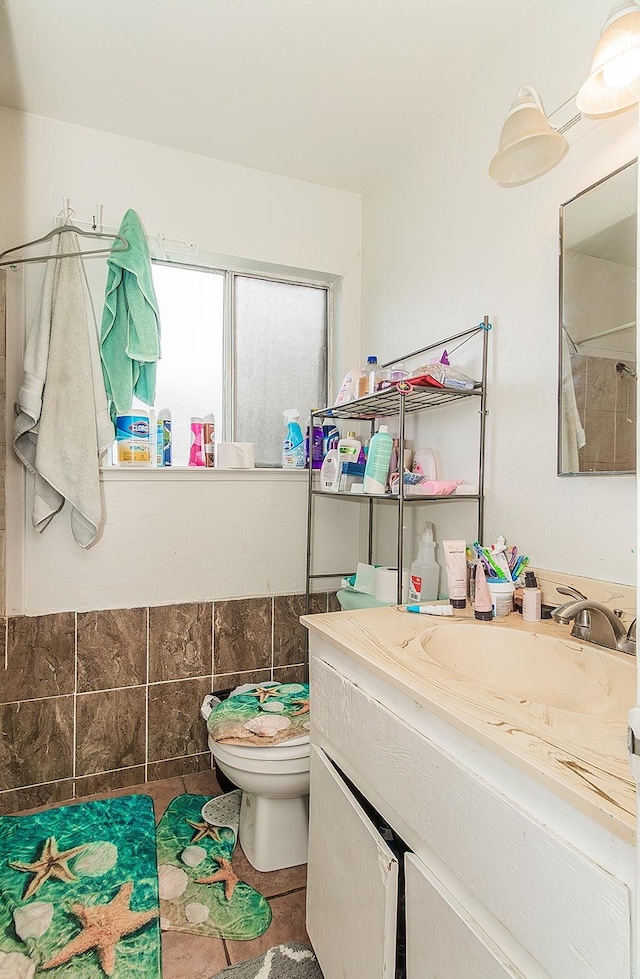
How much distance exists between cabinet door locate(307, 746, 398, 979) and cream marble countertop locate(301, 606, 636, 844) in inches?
10.8

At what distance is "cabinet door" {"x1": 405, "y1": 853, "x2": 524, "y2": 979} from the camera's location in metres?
0.65

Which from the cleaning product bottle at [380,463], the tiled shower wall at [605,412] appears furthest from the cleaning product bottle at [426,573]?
the tiled shower wall at [605,412]

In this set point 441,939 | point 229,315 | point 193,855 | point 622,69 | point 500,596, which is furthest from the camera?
point 229,315

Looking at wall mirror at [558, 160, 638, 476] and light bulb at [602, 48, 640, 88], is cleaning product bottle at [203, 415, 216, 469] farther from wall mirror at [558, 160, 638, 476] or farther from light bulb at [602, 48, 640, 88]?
light bulb at [602, 48, 640, 88]

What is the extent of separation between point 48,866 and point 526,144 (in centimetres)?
214

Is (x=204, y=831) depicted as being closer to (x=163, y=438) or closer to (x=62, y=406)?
(x=163, y=438)

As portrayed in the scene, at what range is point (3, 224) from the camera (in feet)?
5.99

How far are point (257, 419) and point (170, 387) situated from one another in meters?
0.36

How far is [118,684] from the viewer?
195cm

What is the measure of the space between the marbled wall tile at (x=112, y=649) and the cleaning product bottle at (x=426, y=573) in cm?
97

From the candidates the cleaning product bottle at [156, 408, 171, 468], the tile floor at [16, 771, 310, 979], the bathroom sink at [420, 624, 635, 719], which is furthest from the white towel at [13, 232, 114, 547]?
the bathroom sink at [420, 624, 635, 719]

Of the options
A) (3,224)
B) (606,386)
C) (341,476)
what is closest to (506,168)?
(606,386)

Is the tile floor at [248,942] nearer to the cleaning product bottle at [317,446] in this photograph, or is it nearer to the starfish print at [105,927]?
the starfish print at [105,927]

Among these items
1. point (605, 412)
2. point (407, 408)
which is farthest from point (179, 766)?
point (605, 412)
